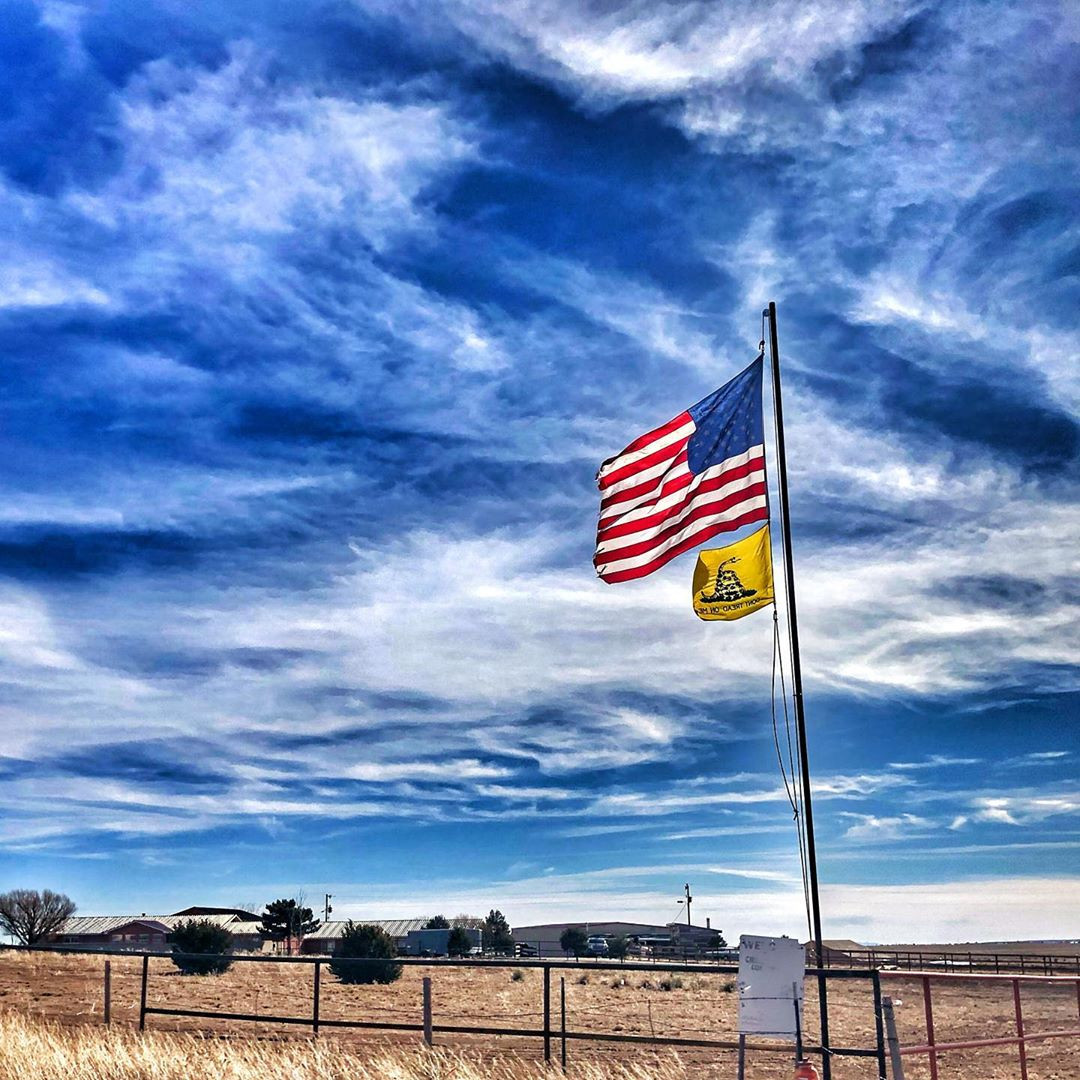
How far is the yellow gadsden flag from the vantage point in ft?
49.6

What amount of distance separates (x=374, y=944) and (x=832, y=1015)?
27911 millimetres

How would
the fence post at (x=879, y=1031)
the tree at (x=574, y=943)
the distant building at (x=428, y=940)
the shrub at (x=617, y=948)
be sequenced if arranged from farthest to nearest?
the distant building at (x=428, y=940) → the tree at (x=574, y=943) → the shrub at (x=617, y=948) → the fence post at (x=879, y=1031)

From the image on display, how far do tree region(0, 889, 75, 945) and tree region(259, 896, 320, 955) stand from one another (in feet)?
67.9

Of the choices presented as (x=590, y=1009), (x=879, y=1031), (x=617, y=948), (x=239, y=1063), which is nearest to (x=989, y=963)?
(x=617, y=948)

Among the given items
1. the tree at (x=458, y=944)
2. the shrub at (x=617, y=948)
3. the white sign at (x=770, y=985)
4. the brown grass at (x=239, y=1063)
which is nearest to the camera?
the white sign at (x=770, y=985)

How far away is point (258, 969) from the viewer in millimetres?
52031

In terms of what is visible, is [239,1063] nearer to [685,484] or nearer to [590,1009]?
[685,484]

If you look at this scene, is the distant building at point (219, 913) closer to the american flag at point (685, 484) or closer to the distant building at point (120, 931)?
the distant building at point (120, 931)

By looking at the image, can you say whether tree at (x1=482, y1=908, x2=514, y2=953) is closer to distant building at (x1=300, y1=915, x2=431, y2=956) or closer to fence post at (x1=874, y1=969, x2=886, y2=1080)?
distant building at (x1=300, y1=915, x2=431, y2=956)

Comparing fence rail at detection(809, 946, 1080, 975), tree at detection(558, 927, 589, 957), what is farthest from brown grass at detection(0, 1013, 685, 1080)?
tree at detection(558, 927, 589, 957)

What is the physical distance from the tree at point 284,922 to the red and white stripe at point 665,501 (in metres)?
111

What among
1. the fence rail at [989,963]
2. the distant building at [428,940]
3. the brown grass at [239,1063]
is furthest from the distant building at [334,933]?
the brown grass at [239,1063]

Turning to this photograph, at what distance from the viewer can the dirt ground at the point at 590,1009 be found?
73.6 ft

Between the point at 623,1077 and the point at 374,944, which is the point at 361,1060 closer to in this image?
the point at 623,1077
